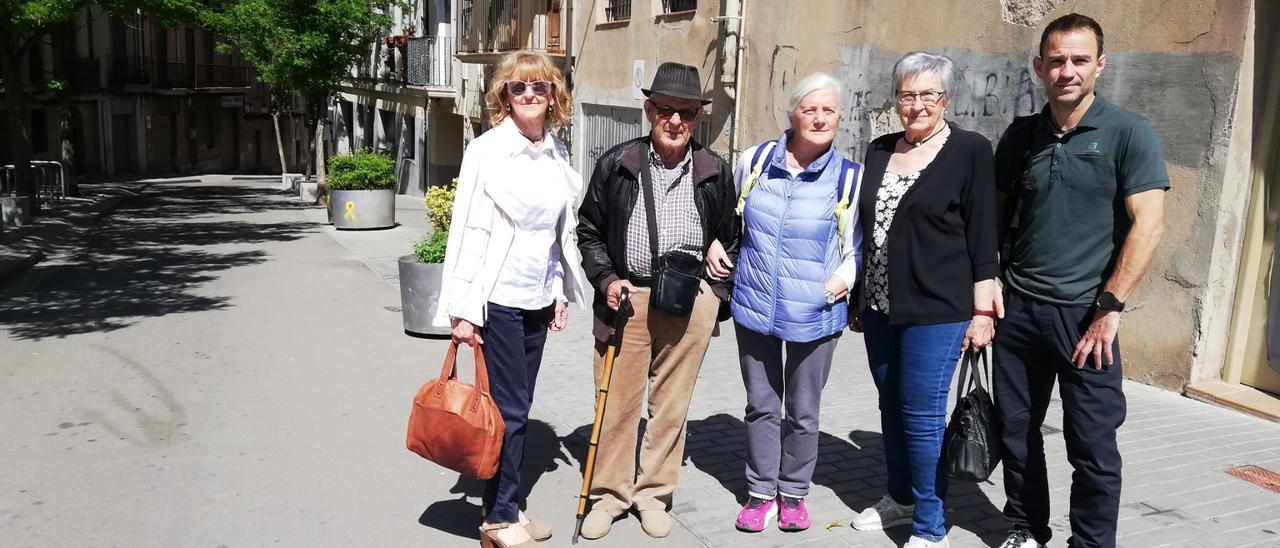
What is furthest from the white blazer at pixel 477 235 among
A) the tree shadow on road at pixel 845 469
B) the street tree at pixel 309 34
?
the street tree at pixel 309 34

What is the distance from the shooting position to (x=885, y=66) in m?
9.26

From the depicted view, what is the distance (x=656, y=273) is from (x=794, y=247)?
537 millimetres

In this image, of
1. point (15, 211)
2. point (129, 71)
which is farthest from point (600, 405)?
point (129, 71)

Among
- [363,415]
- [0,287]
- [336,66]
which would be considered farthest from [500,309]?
[336,66]

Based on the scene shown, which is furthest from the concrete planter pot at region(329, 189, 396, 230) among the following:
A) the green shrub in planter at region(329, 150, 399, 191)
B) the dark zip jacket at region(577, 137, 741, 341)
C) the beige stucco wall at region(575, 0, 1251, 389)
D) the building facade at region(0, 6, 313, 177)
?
the building facade at region(0, 6, 313, 177)

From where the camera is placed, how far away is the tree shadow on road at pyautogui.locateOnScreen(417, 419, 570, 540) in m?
4.48

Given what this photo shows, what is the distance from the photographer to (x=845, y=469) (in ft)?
16.9

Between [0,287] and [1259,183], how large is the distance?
39.2 ft

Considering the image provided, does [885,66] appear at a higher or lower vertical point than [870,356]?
higher

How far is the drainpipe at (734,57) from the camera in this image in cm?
1185

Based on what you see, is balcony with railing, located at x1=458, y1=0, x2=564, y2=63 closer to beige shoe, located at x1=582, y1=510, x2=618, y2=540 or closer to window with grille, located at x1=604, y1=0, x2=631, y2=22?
window with grille, located at x1=604, y1=0, x2=631, y2=22

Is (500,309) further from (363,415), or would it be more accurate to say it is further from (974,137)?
(363,415)

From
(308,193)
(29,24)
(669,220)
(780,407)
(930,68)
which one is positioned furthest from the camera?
(308,193)

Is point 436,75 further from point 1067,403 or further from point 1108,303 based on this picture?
point 1108,303
